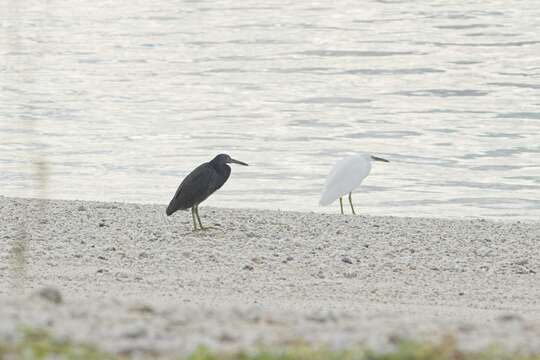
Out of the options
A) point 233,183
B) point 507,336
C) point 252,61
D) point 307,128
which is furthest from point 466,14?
point 507,336

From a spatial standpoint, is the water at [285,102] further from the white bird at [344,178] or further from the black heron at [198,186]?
the white bird at [344,178]

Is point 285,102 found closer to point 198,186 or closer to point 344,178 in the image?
point 344,178

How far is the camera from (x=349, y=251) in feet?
37.3

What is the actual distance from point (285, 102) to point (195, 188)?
14.7 m

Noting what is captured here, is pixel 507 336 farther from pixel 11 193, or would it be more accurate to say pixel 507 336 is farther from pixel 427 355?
pixel 11 193

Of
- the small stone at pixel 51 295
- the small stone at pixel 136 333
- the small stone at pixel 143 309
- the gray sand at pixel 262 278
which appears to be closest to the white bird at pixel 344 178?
the gray sand at pixel 262 278

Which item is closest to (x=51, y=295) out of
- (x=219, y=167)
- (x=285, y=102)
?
(x=219, y=167)

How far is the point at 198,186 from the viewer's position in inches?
474

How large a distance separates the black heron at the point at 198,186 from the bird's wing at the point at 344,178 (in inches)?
83.2

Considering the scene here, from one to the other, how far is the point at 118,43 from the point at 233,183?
18730 mm

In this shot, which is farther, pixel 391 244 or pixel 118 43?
pixel 118 43

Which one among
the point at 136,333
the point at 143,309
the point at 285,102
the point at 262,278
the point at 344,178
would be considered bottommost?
the point at 285,102

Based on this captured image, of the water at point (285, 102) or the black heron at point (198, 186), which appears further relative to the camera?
the water at point (285, 102)

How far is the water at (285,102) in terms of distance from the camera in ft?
60.0
